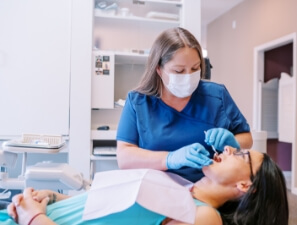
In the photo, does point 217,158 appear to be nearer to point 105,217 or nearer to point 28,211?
point 105,217

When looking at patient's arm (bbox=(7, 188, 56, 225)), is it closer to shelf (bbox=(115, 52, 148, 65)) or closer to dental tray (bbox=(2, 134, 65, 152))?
dental tray (bbox=(2, 134, 65, 152))

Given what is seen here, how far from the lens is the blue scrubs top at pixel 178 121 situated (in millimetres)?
1147

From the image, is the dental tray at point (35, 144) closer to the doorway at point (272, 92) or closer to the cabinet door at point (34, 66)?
the cabinet door at point (34, 66)

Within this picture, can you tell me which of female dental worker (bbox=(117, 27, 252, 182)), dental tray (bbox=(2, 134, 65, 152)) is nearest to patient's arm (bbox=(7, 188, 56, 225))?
female dental worker (bbox=(117, 27, 252, 182))

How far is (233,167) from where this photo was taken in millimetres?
1024

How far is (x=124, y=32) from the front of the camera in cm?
258

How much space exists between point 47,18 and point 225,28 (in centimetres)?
387


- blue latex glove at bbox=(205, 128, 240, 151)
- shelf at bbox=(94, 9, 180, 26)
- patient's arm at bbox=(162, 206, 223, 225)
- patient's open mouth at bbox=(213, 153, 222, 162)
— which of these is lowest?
patient's arm at bbox=(162, 206, 223, 225)

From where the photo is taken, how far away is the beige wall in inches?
153

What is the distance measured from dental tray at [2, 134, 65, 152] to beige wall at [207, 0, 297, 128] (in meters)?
3.30

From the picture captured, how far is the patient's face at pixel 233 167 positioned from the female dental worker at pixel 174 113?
68 millimetres

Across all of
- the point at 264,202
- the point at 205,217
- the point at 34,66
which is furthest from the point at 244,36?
the point at 205,217

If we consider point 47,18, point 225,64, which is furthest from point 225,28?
point 47,18

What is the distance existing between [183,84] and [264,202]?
1.73 ft
